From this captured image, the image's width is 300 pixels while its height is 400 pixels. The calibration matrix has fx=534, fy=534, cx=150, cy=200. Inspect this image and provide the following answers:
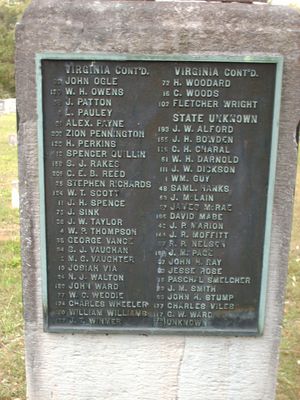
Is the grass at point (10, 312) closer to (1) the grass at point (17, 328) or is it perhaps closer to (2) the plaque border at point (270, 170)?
(1) the grass at point (17, 328)

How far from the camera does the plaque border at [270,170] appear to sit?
3129 mm

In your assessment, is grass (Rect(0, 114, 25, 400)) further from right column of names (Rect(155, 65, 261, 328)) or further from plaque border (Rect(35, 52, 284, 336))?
right column of names (Rect(155, 65, 261, 328))

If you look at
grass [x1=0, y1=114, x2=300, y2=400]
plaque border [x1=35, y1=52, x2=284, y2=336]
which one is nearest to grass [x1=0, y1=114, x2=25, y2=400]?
grass [x1=0, y1=114, x2=300, y2=400]

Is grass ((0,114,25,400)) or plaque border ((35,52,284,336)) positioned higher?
plaque border ((35,52,284,336))

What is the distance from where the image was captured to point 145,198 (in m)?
3.37

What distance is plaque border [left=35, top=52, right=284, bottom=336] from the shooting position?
3.13 meters

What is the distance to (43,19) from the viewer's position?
3107 mm

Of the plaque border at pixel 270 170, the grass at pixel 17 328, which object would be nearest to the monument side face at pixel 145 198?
the plaque border at pixel 270 170

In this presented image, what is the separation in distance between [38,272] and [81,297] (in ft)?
1.07

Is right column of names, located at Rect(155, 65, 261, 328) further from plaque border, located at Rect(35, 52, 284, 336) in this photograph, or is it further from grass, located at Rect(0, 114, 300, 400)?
grass, located at Rect(0, 114, 300, 400)

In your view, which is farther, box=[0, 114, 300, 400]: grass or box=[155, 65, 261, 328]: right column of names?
box=[0, 114, 300, 400]: grass

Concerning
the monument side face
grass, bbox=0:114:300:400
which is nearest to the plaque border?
the monument side face

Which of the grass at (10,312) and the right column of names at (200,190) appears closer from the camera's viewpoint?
the right column of names at (200,190)

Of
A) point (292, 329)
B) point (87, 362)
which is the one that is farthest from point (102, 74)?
point (292, 329)
